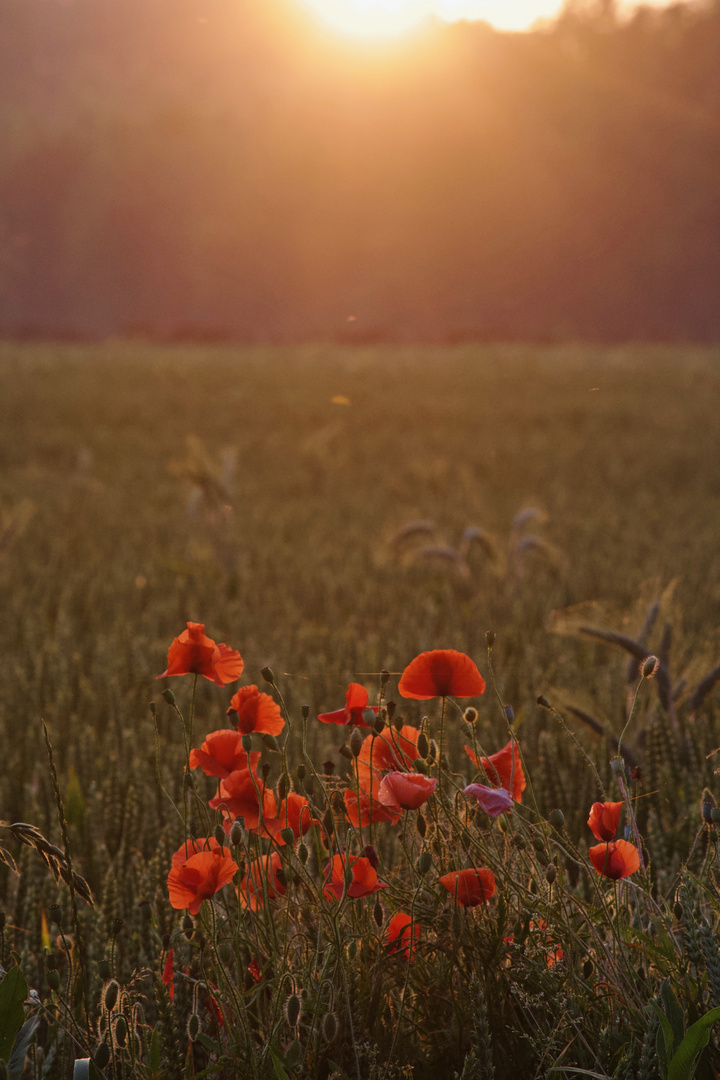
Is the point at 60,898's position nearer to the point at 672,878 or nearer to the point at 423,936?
the point at 423,936

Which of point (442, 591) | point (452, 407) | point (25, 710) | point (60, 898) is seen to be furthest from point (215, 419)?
point (60, 898)

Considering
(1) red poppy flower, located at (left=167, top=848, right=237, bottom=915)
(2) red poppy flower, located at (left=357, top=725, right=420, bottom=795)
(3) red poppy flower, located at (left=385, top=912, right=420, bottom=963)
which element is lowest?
(3) red poppy flower, located at (left=385, top=912, right=420, bottom=963)

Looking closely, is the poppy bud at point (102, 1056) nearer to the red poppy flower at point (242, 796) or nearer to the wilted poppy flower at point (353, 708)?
the red poppy flower at point (242, 796)

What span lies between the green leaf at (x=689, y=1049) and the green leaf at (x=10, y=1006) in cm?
61

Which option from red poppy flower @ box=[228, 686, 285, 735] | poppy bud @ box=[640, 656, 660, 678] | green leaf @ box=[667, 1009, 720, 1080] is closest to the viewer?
green leaf @ box=[667, 1009, 720, 1080]

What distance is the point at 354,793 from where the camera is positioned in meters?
1.01

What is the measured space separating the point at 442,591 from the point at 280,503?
257cm

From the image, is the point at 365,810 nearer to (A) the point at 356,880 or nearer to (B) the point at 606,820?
(A) the point at 356,880

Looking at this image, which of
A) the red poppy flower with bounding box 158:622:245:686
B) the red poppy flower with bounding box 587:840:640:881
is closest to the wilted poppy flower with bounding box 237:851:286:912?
the red poppy flower with bounding box 158:622:245:686

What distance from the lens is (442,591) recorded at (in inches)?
153

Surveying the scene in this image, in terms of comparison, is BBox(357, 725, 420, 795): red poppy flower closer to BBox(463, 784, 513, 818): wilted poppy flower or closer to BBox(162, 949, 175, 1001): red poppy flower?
BBox(463, 784, 513, 818): wilted poppy flower

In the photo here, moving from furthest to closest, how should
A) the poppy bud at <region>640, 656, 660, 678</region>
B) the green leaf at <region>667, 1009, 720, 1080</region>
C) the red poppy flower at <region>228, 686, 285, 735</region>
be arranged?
the red poppy flower at <region>228, 686, 285, 735</region> → the poppy bud at <region>640, 656, 660, 678</region> → the green leaf at <region>667, 1009, 720, 1080</region>

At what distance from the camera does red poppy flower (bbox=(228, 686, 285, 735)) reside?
0.96 metres

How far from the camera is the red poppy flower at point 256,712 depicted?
0.96 metres
